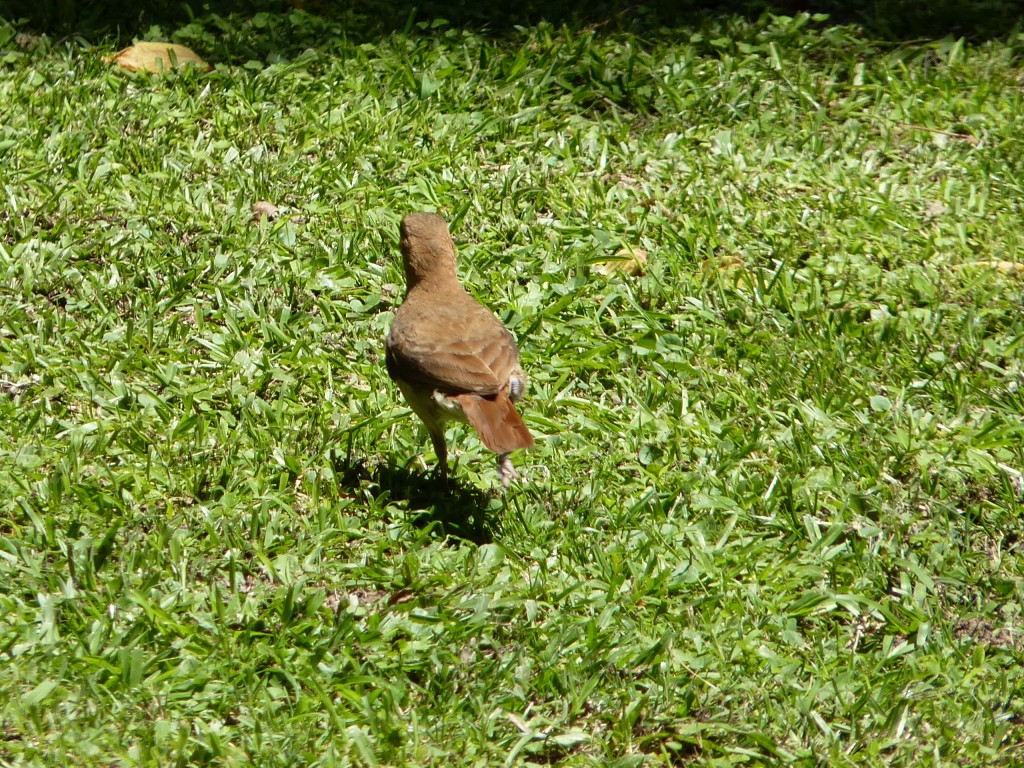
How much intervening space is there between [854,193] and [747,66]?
134 cm

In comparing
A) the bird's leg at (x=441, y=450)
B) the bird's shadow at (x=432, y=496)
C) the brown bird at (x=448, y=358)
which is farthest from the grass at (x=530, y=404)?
the brown bird at (x=448, y=358)

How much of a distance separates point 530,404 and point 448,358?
89cm

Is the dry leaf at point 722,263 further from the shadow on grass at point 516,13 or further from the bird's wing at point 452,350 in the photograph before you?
the shadow on grass at point 516,13

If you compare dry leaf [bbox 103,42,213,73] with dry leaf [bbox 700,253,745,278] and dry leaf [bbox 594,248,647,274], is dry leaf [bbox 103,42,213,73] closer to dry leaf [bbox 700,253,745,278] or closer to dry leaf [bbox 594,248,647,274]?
dry leaf [bbox 594,248,647,274]

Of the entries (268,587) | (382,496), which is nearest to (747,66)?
(382,496)

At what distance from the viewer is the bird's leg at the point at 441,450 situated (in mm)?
5185

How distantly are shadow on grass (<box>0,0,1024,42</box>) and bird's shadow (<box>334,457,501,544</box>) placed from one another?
3.57 m

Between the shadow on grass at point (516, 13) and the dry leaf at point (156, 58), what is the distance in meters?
0.23

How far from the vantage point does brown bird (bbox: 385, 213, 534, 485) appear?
15.8 ft

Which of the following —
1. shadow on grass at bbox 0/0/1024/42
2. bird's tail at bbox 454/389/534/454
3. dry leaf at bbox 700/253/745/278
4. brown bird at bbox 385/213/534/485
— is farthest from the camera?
shadow on grass at bbox 0/0/1024/42

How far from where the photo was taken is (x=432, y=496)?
206 inches

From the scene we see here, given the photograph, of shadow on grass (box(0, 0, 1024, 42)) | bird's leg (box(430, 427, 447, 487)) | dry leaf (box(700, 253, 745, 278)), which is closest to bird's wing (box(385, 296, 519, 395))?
bird's leg (box(430, 427, 447, 487))

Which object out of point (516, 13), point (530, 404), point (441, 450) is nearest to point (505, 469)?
point (441, 450)

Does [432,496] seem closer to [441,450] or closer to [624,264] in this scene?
[441,450]
